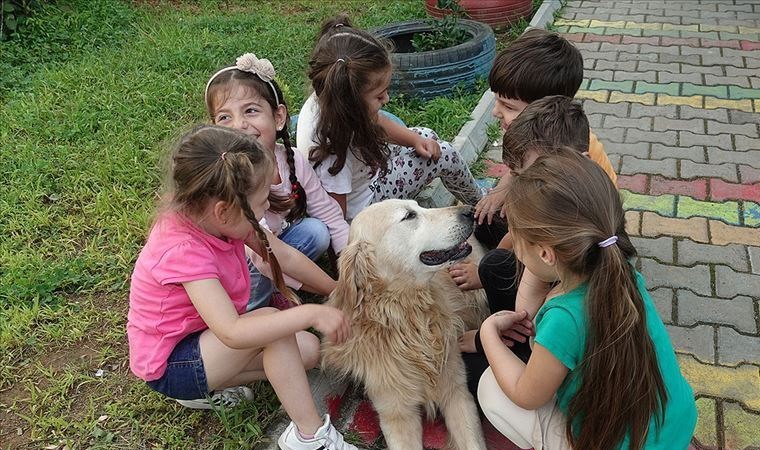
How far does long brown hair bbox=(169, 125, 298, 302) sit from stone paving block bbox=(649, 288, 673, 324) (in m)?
1.97

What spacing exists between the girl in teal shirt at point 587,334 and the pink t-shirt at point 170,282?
1.04 metres

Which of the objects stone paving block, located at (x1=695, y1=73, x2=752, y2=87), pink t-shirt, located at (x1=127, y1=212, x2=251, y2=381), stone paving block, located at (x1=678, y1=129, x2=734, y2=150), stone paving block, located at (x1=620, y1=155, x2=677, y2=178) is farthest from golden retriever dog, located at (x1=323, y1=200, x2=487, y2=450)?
stone paving block, located at (x1=695, y1=73, x2=752, y2=87)

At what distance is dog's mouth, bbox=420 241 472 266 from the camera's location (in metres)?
2.67

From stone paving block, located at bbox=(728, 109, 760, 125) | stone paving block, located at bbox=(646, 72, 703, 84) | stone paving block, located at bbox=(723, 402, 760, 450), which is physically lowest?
stone paving block, located at bbox=(646, 72, 703, 84)

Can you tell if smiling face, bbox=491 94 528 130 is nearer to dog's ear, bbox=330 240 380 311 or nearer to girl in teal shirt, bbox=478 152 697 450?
dog's ear, bbox=330 240 380 311

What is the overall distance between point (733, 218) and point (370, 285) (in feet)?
7.92

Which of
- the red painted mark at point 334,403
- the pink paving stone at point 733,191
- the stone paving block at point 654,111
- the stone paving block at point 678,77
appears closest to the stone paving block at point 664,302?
the pink paving stone at point 733,191

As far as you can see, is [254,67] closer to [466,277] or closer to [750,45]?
[466,277]

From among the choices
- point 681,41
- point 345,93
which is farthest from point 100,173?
point 681,41

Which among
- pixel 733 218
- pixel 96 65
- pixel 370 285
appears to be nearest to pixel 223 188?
pixel 370 285

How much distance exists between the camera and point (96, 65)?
6.00m

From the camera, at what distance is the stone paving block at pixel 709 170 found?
421cm

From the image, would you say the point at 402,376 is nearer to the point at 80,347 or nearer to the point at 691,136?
the point at 80,347

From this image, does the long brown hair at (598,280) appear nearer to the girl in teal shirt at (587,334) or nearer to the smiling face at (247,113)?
the girl in teal shirt at (587,334)
